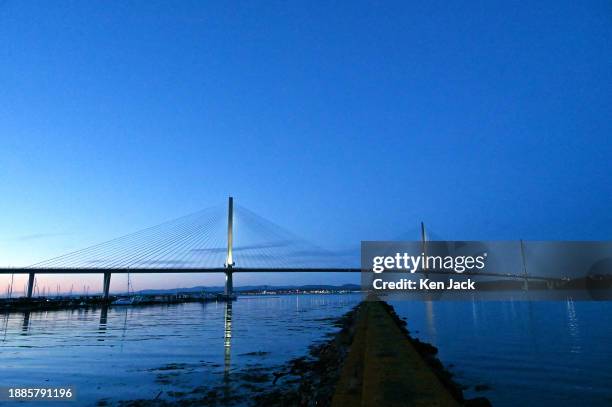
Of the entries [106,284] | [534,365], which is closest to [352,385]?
[534,365]

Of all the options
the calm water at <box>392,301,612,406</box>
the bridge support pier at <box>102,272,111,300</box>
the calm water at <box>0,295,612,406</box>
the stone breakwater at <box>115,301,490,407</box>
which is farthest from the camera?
the bridge support pier at <box>102,272,111,300</box>

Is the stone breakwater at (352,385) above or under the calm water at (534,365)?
above

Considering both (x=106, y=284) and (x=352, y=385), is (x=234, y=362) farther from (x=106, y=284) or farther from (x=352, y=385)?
(x=106, y=284)

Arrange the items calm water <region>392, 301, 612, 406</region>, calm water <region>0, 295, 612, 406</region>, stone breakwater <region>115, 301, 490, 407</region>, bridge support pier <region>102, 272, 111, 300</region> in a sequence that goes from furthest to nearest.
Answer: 1. bridge support pier <region>102, 272, 111, 300</region>
2. calm water <region>0, 295, 612, 406</region>
3. calm water <region>392, 301, 612, 406</region>
4. stone breakwater <region>115, 301, 490, 407</region>

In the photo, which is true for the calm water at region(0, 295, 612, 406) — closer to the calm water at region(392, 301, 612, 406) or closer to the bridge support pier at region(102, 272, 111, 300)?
the calm water at region(392, 301, 612, 406)

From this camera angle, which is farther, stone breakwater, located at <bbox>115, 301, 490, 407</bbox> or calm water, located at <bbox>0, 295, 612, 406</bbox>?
calm water, located at <bbox>0, 295, 612, 406</bbox>

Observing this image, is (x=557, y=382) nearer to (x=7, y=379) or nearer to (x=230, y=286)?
(x=7, y=379)

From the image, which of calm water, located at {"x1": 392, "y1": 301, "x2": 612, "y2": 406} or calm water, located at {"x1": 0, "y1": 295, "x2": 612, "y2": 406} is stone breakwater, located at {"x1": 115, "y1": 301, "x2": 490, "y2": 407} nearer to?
calm water, located at {"x1": 0, "y1": 295, "x2": 612, "y2": 406}

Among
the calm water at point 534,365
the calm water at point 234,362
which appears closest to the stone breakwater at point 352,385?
the calm water at point 234,362

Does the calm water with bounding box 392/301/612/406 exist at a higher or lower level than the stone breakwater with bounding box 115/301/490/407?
lower

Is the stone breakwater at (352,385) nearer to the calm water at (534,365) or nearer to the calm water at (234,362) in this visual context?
the calm water at (234,362)

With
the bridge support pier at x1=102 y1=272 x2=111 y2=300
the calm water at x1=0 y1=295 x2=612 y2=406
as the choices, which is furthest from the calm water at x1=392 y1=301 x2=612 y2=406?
the bridge support pier at x1=102 y1=272 x2=111 y2=300

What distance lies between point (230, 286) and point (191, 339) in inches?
2846

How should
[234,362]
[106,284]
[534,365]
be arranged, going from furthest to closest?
[106,284] < [534,365] < [234,362]
